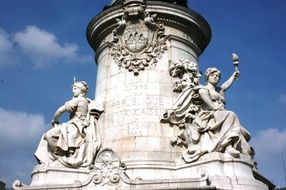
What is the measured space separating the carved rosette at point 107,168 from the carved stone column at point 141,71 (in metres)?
0.87

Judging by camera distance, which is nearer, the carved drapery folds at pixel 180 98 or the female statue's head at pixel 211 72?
the carved drapery folds at pixel 180 98

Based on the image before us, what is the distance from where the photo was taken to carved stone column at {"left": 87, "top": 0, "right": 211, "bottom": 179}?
14.0 meters

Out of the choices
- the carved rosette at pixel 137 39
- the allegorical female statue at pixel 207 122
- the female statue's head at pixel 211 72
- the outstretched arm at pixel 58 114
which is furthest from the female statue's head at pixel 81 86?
the female statue's head at pixel 211 72

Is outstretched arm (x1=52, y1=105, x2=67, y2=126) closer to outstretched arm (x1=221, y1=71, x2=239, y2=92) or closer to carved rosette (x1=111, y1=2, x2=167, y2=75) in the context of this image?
carved rosette (x1=111, y1=2, x2=167, y2=75)

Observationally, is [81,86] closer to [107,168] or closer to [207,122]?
[107,168]

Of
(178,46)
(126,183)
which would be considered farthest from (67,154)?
(178,46)

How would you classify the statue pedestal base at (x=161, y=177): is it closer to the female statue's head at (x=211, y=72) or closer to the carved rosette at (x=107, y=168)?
the carved rosette at (x=107, y=168)

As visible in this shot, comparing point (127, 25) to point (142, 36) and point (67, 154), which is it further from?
point (67, 154)

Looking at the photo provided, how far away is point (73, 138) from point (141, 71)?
343 cm

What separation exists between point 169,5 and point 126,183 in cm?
723

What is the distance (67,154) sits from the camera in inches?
555

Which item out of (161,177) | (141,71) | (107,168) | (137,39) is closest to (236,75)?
(141,71)

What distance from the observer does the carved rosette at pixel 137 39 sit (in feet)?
50.8

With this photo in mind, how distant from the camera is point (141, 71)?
1541cm
